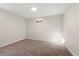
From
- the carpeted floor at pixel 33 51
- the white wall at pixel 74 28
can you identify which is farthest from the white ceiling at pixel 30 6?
the carpeted floor at pixel 33 51

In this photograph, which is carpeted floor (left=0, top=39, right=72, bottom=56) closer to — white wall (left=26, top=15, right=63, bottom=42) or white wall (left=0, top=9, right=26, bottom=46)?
white wall (left=0, top=9, right=26, bottom=46)

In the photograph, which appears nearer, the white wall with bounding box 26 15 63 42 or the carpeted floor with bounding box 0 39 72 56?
the carpeted floor with bounding box 0 39 72 56

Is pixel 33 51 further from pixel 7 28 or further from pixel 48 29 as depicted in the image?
pixel 48 29

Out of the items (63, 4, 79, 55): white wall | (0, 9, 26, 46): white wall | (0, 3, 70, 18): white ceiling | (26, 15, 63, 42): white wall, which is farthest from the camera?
(26, 15, 63, 42): white wall

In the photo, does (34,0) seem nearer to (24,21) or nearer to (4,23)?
(4,23)

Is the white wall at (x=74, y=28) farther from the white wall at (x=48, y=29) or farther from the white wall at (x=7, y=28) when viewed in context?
the white wall at (x=7, y=28)

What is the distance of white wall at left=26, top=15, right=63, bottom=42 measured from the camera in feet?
20.9

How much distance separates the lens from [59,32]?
635 centimetres

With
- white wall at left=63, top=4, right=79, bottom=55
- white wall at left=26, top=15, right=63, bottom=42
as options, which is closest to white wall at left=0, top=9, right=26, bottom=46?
white wall at left=26, top=15, right=63, bottom=42

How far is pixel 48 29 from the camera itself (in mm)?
6629

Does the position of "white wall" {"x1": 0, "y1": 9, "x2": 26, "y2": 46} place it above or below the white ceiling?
below

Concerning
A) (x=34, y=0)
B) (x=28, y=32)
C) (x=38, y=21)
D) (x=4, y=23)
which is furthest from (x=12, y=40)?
(x=34, y=0)

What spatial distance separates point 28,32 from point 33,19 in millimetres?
1339

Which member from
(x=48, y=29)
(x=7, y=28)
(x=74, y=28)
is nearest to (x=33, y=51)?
(x=74, y=28)
